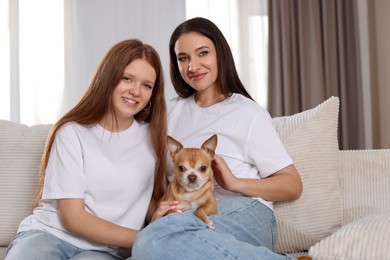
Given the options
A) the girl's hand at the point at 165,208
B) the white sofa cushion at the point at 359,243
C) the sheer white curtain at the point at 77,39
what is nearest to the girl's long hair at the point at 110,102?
the girl's hand at the point at 165,208

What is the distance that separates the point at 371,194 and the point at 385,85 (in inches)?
105

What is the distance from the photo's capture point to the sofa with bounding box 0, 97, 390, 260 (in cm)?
194

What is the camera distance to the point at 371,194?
2039 mm

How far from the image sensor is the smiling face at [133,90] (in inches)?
71.9

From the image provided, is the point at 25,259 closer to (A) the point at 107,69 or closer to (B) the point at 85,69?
(A) the point at 107,69

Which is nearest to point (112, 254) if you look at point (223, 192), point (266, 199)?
point (223, 192)

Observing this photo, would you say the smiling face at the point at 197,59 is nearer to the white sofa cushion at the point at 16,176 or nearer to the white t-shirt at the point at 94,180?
the white t-shirt at the point at 94,180

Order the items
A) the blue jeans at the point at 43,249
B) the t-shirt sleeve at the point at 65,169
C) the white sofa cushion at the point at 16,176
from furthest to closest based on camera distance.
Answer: the white sofa cushion at the point at 16,176
the t-shirt sleeve at the point at 65,169
the blue jeans at the point at 43,249

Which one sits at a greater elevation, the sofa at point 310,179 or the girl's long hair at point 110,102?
the girl's long hair at point 110,102

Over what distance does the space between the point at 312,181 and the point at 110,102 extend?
82 cm

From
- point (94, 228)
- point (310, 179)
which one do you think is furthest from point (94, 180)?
point (310, 179)

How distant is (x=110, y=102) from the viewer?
73.0 inches

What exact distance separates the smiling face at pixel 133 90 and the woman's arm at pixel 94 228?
0.38 m

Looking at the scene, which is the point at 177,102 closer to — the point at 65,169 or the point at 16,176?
the point at 65,169
